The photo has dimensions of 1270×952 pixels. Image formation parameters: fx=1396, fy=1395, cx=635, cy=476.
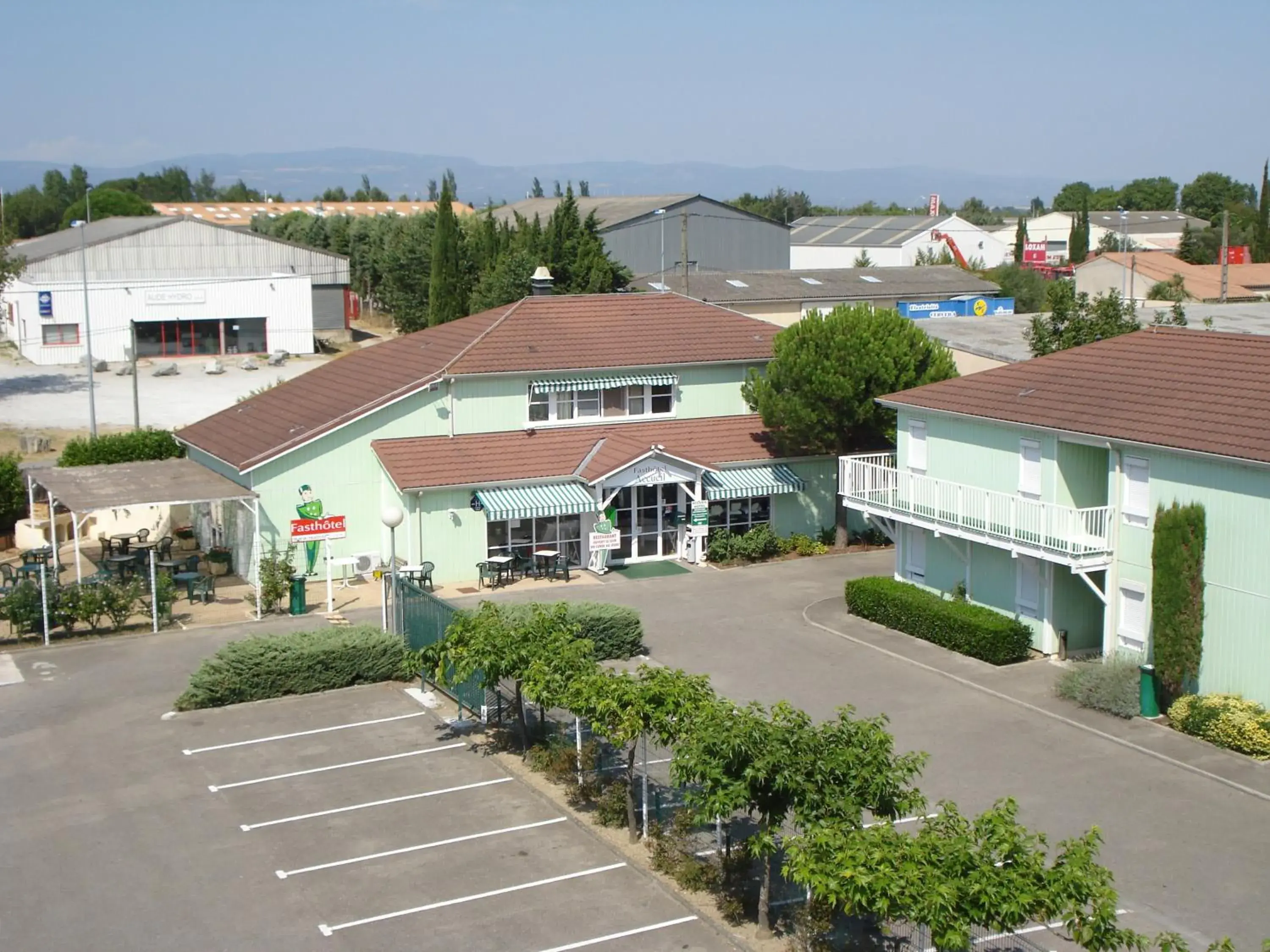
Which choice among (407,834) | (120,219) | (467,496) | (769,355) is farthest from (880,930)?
(120,219)

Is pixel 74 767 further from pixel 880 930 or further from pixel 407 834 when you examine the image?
pixel 880 930

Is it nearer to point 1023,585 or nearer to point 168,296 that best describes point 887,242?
point 168,296

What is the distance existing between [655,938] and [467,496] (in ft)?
60.3

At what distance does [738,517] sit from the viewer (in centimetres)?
3559

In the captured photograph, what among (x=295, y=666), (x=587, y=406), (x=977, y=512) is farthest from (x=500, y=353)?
(x=977, y=512)

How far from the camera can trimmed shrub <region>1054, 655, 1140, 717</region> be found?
22.6m

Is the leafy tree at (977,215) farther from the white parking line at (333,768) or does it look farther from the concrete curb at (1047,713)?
the white parking line at (333,768)

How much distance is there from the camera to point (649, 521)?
3456 centimetres

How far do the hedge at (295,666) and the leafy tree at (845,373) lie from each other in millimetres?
12468

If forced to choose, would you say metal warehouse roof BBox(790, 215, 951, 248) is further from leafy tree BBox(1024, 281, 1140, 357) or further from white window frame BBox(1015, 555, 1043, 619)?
white window frame BBox(1015, 555, 1043, 619)

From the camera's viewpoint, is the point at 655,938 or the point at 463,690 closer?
the point at 655,938

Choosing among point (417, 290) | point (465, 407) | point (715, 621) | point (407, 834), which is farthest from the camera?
point (417, 290)

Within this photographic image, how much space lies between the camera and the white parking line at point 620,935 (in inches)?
589

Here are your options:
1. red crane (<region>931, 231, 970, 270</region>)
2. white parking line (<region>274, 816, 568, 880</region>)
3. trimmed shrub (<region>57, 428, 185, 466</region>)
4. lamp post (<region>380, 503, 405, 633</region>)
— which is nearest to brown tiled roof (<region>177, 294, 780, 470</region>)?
trimmed shrub (<region>57, 428, 185, 466</region>)
